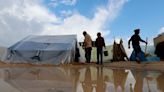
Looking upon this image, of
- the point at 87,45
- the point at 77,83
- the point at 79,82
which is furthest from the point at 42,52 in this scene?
the point at 77,83

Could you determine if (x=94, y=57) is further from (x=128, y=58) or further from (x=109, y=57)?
(x=128, y=58)

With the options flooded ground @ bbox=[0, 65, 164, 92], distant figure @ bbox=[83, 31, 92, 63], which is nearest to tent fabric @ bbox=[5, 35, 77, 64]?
distant figure @ bbox=[83, 31, 92, 63]

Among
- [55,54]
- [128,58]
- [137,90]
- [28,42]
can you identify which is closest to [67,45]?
[55,54]

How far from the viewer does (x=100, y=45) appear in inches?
744

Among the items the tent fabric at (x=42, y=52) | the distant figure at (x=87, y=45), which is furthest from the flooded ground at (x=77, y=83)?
the tent fabric at (x=42, y=52)

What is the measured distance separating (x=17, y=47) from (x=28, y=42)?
0.89 metres

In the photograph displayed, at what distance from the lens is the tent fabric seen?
66.4 ft

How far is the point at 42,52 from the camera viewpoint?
20328mm

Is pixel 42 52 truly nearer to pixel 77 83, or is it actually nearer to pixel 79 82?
pixel 79 82

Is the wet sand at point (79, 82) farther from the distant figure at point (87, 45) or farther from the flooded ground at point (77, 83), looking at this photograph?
the distant figure at point (87, 45)

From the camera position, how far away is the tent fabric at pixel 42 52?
2025 cm

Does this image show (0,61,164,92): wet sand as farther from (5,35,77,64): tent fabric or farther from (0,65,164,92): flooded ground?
(5,35,77,64): tent fabric

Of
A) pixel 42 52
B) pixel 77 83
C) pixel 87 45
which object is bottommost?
pixel 77 83

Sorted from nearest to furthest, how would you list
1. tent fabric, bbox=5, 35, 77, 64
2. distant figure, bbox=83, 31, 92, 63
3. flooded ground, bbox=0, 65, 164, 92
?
flooded ground, bbox=0, 65, 164, 92, distant figure, bbox=83, 31, 92, 63, tent fabric, bbox=5, 35, 77, 64
